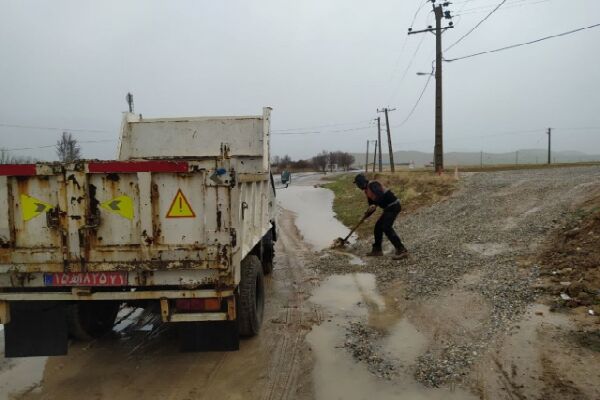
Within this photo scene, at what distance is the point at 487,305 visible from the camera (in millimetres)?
5559

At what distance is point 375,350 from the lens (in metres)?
4.72

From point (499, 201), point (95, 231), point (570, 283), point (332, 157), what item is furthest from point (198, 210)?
point (332, 157)

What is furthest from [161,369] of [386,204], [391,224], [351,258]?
[351,258]

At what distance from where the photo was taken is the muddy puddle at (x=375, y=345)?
3.85 metres

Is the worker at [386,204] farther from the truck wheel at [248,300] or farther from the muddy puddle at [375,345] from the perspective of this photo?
the truck wheel at [248,300]

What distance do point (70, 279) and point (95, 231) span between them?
0.47m

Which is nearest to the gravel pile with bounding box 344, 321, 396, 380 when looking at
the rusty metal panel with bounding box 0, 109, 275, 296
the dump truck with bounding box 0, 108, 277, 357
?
the dump truck with bounding box 0, 108, 277, 357

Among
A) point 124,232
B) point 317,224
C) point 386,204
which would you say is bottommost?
point 317,224

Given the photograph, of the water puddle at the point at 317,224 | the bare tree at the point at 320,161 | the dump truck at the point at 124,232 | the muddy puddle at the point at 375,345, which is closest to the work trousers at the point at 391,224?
the muddy puddle at the point at 375,345

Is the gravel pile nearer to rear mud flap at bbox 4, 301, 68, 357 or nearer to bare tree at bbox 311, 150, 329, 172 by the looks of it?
rear mud flap at bbox 4, 301, 68, 357

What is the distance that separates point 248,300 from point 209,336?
0.67 m

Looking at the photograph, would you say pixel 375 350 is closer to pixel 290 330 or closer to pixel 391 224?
pixel 290 330

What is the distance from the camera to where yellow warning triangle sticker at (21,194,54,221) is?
3.85 meters

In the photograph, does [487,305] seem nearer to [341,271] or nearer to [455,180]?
[341,271]
